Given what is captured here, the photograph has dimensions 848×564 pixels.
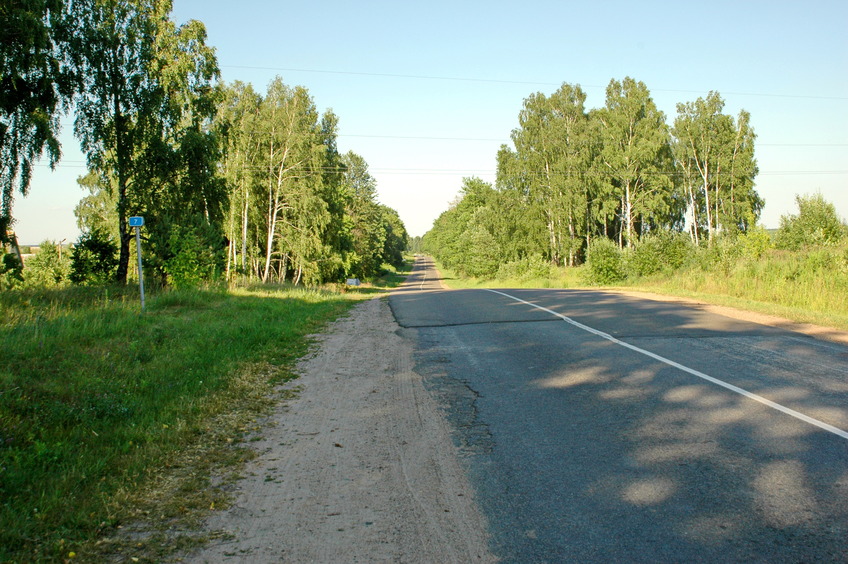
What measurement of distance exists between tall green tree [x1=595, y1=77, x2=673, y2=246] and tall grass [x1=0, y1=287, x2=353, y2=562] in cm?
3970

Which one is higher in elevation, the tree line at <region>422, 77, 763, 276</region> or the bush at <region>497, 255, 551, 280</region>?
the tree line at <region>422, 77, 763, 276</region>

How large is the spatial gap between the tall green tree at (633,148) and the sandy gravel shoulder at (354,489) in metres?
43.6

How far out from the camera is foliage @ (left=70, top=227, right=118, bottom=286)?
77.0 feet

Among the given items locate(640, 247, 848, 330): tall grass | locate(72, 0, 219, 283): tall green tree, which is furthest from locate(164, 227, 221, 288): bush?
locate(640, 247, 848, 330): tall grass

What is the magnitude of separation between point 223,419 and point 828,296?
50.4 feet

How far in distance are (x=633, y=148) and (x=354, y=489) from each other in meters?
47.4

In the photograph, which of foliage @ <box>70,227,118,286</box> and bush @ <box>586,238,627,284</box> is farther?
bush @ <box>586,238,627,284</box>

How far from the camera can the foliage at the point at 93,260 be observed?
23484 mm

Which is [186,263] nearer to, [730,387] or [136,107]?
[136,107]

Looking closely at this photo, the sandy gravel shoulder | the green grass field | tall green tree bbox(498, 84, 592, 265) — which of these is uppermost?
tall green tree bbox(498, 84, 592, 265)

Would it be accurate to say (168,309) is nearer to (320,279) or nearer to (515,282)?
(320,279)

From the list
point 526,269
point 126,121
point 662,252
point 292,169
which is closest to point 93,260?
point 126,121

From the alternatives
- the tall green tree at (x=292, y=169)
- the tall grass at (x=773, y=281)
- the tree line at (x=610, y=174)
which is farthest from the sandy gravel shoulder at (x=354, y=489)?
the tree line at (x=610, y=174)

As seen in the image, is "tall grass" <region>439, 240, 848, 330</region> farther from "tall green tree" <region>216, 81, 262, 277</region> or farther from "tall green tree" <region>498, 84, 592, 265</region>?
"tall green tree" <region>216, 81, 262, 277</region>
